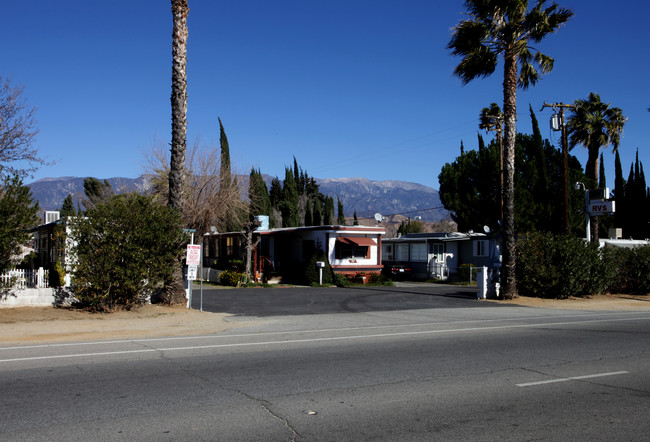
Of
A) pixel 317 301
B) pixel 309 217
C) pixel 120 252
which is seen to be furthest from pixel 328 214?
pixel 120 252

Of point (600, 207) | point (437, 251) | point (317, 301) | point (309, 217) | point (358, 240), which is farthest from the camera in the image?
point (309, 217)

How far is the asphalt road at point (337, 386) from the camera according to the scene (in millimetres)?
5855

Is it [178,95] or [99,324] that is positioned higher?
[178,95]

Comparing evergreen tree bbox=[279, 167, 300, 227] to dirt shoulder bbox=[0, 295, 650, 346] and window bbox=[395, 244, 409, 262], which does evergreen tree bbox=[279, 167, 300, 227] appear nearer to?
window bbox=[395, 244, 409, 262]

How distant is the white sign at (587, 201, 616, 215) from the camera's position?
91.4ft

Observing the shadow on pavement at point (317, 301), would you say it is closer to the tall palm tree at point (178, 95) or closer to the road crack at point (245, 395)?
the tall palm tree at point (178, 95)

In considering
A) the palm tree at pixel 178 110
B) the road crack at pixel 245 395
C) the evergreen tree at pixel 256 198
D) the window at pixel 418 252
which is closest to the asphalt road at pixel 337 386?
the road crack at pixel 245 395

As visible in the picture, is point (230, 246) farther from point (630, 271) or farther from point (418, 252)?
point (630, 271)

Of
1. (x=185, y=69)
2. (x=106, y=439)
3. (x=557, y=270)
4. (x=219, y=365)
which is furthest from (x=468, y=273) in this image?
(x=106, y=439)

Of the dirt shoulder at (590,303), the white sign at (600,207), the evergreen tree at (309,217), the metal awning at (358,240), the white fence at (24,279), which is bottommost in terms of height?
the dirt shoulder at (590,303)

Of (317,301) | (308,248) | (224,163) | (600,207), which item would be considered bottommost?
(317,301)

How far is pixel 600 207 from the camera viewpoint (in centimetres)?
2845

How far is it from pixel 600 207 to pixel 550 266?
719cm

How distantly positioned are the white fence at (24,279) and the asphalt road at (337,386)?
19.7ft
